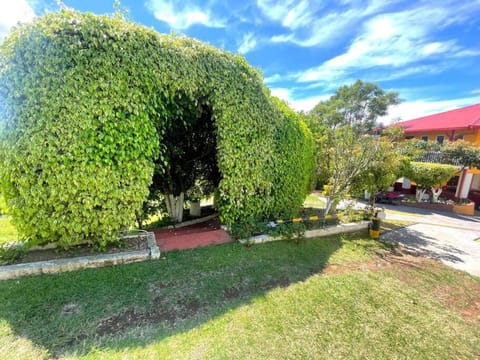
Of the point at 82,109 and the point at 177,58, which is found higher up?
the point at 177,58

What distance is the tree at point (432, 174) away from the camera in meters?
12.0

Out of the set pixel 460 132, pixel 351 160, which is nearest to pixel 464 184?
pixel 460 132

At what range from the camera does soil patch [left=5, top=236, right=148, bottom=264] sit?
3.48 metres

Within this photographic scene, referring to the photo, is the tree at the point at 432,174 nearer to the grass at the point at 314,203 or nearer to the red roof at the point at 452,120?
the red roof at the point at 452,120

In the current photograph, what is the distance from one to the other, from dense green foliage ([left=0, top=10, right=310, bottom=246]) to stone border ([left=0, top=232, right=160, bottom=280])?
1.17 feet

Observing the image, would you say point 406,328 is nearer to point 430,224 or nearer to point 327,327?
point 327,327

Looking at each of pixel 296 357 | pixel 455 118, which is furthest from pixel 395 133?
pixel 455 118

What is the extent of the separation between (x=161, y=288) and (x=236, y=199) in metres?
2.59

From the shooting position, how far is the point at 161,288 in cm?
316

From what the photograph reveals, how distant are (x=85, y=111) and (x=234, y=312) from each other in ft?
12.6

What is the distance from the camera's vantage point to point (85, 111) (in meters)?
3.22

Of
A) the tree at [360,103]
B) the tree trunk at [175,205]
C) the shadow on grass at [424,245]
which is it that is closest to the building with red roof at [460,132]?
the tree at [360,103]

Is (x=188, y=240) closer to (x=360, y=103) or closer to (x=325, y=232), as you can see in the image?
(x=325, y=232)

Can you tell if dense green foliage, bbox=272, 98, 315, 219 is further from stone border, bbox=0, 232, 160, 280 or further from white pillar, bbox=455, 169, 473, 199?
white pillar, bbox=455, 169, 473, 199
